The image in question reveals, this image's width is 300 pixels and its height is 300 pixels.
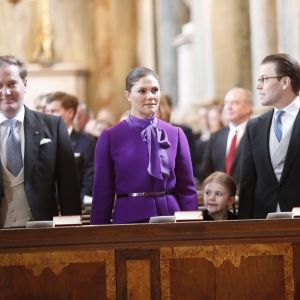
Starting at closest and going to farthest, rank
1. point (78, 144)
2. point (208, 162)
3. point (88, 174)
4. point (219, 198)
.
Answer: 1. point (219, 198)
2. point (88, 174)
3. point (78, 144)
4. point (208, 162)

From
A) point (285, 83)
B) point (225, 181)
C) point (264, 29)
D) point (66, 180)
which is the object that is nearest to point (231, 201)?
point (225, 181)

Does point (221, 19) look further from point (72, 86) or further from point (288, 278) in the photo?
point (288, 278)

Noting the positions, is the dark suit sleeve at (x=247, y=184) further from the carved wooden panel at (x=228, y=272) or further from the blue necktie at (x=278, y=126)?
the carved wooden panel at (x=228, y=272)

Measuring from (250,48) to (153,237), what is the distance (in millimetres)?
10475

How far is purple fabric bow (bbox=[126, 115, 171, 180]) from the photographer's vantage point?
21.3 ft

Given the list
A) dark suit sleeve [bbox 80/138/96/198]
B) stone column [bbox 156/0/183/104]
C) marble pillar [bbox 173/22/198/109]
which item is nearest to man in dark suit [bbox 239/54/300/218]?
dark suit sleeve [bbox 80/138/96/198]

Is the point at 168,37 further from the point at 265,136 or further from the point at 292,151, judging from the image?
the point at 292,151

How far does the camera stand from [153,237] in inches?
224

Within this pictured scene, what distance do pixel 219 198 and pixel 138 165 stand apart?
0.84 m

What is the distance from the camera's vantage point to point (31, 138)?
22.0ft

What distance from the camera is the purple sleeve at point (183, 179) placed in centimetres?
669

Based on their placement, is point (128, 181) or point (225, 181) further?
point (225, 181)

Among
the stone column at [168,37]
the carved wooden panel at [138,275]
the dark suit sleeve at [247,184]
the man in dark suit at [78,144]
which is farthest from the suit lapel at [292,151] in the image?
the stone column at [168,37]

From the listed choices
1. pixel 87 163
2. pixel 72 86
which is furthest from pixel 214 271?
pixel 72 86
